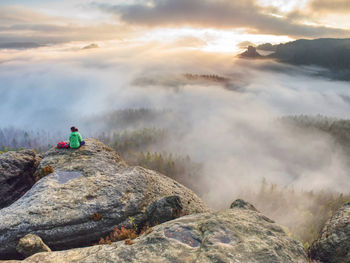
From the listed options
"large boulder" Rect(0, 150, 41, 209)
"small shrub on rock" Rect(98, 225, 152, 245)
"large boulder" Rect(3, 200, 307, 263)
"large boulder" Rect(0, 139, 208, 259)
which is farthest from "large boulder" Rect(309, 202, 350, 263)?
"large boulder" Rect(0, 150, 41, 209)

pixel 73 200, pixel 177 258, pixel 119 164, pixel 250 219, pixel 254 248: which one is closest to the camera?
pixel 177 258

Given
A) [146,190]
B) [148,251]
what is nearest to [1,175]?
[146,190]

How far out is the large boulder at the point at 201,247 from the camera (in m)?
16.2

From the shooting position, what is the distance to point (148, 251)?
54.5ft

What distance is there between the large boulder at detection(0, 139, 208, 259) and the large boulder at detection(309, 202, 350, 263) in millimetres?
13723

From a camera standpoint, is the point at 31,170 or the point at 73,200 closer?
the point at 73,200

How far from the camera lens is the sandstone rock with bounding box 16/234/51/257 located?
17.8 metres

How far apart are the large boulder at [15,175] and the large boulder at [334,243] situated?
1426 inches

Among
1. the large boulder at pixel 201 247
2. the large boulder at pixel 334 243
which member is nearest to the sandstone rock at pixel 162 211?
the large boulder at pixel 201 247

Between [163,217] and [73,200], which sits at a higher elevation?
[73,200]

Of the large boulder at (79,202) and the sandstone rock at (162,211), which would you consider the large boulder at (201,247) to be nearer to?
the sandstone rock at (162,211)

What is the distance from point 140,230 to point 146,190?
5138mm

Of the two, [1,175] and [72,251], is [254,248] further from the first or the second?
[1,175]

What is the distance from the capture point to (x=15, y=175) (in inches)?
1222
